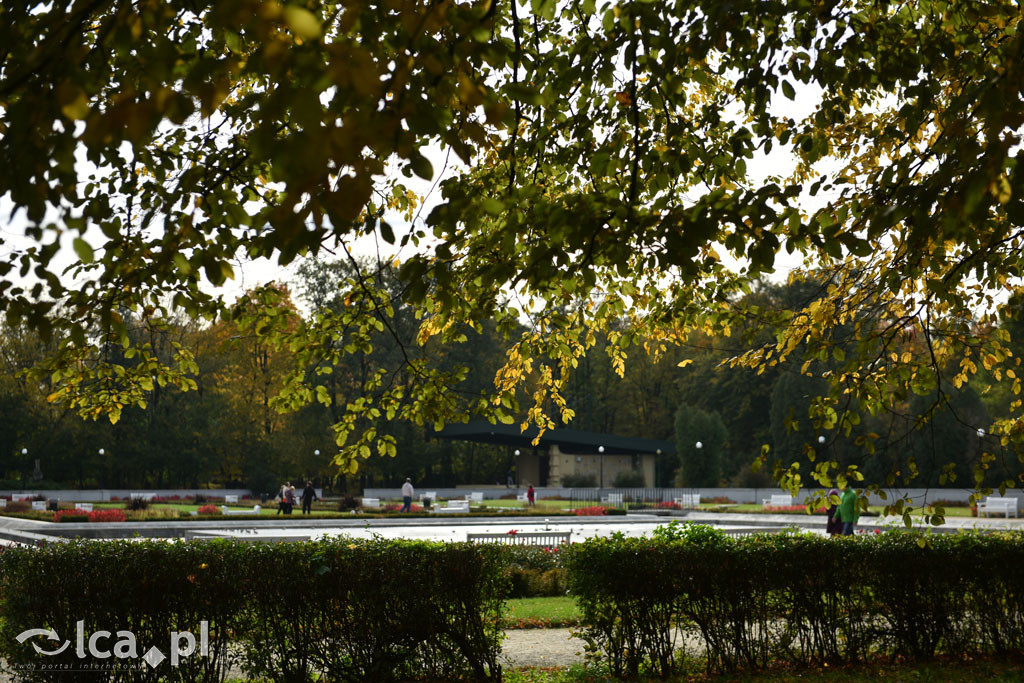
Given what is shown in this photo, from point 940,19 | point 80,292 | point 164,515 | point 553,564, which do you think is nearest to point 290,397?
point 80,292

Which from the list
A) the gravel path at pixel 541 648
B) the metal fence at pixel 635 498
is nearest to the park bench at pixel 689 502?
the metal fence at pixel 635 498

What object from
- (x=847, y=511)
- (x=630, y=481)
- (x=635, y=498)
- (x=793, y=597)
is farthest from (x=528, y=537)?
(x=630, y=481)

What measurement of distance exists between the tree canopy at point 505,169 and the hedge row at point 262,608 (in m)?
1.30

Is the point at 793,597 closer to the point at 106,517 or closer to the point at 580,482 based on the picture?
the point at 106,517

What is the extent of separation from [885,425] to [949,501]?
4368 millimetres

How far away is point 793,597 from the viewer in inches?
312

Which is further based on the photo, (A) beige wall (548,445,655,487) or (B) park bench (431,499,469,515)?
(A) beige wall (548,445,655,487)

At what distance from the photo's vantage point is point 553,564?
14688mm

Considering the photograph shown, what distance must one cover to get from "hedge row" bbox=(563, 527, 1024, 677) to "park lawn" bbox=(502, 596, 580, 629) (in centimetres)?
206

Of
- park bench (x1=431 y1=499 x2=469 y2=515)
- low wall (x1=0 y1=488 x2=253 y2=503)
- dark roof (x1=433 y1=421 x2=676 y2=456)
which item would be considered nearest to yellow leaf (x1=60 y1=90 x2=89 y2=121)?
park bench (x1=431 y1=499 x2=469 y2=515)

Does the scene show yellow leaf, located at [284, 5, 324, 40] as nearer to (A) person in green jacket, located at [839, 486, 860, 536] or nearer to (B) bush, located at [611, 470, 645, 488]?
(A) person in green jacket, located at [839, 486, 860, 536]

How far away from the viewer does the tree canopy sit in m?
2.55

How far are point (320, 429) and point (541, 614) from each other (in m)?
38.7

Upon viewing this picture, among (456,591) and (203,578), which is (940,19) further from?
(203,578)
